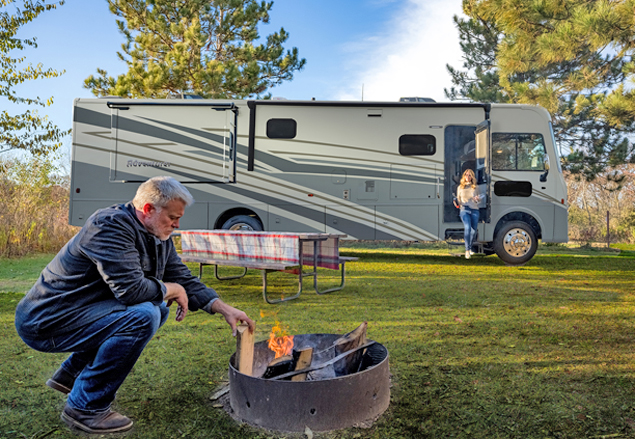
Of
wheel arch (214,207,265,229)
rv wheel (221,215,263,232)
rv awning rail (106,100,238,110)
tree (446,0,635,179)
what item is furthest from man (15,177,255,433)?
tree (446,0,635,179)

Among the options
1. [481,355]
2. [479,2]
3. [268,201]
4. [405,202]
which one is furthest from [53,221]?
[479,2]

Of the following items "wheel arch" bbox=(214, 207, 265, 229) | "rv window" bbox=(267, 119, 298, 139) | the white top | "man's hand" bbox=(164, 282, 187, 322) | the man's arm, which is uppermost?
"rv window" bbox=(267, 119, 298, 139)

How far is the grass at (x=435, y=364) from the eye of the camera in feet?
6.94

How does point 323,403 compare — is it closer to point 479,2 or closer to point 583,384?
point 583,384

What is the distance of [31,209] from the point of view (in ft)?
33.0

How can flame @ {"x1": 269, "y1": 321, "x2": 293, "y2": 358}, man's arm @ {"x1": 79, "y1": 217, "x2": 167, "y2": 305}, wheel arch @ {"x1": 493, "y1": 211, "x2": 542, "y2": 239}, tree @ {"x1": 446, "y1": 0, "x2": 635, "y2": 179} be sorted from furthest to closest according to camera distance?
tree @ {"x1": 446, "y1": 0, "x2": 635, "y2": 179}, wheel arch @ {"x1": 493, "y1": 211, "x2": 542, "y2": 239}, flame @ {"x1": 269, "y1": 321, "x2": 293, "y2": 358}, man's arm @ {"x1": 79, "y1": 217, "x2": 167, "y2": 305}

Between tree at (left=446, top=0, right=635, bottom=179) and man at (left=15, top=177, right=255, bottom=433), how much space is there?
13.4 metres

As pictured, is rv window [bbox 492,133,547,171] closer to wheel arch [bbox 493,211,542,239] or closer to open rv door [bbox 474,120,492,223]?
open rv door [bbox 474,120,492,223]

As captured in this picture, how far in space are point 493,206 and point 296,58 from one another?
36.8ft

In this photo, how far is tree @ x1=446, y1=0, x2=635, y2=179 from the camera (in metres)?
12.1

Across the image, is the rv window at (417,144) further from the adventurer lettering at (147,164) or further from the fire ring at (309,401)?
the fire ring at (309,401)

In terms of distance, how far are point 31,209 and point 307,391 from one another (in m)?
10.2

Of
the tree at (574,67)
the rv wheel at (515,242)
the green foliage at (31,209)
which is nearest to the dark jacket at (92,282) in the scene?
the rv wheel at (515,242)

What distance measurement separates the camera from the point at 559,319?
4168 mm
